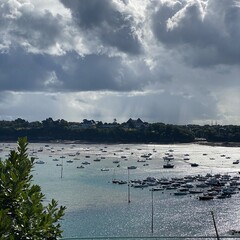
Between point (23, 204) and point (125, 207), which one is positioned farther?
point (125, 207)

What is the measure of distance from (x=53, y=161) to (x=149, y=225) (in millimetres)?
96080

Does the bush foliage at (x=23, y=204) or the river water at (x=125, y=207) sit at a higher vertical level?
the bush foliage at (x=23, y=204)

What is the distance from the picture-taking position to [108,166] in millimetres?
133375

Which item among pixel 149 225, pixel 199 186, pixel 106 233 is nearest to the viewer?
pixel 106 233

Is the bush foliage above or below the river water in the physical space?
above

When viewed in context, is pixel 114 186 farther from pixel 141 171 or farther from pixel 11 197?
pixel 11 197

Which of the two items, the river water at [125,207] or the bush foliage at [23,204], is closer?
the bush foliage at [23,204]

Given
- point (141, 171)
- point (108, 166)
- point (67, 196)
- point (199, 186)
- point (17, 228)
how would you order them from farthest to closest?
point (108, 166) < point (141, 171) < point (199, 186) < point (67, 196) < point (17, 228)

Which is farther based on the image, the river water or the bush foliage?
the river water

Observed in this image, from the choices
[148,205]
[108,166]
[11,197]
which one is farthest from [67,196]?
[11,197]

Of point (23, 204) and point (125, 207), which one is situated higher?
point (23, 204)

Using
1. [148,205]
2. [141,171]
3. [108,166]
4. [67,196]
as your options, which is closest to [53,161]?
[108,166]

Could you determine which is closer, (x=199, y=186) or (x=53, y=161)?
(x=199, y=186)

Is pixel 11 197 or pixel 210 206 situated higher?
pixel 11 197
